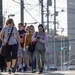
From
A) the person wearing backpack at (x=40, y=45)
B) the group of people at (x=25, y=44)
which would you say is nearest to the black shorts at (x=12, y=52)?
the group of people at (x=25, y=44)

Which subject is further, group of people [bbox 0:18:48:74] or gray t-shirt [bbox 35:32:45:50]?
gray t-shirt [bbox 35:32:45:50]

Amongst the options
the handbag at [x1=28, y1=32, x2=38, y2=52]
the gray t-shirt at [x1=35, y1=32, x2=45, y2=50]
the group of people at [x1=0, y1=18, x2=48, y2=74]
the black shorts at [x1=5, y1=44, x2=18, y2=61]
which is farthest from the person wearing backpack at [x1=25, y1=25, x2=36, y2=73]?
the black shorts at [x1=5, y1=44, x2=18, y2=61]

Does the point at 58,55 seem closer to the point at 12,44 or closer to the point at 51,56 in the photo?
the point at 51,56

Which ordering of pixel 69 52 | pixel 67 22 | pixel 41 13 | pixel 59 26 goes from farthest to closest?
pixel 67 22, pixel 59 26, pixel 41 13, pixel 69 52

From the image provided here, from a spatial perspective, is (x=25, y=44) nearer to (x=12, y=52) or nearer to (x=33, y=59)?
(x=33, y=59)

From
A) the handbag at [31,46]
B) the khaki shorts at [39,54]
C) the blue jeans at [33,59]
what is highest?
the handbag at [31,46]

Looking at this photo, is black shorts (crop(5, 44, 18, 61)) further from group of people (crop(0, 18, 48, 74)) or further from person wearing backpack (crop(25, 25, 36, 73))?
person wearing backpack (crop(25, 25, 36, 73))

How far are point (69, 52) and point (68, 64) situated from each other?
7.07 ft

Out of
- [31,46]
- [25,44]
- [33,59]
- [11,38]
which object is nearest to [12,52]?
[11,38]

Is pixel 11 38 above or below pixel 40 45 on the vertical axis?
above

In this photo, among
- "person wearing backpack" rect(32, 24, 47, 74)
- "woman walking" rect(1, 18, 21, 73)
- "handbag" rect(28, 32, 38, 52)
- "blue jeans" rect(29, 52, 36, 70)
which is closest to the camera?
"woman walking" rect(1, 18, 21, 73)

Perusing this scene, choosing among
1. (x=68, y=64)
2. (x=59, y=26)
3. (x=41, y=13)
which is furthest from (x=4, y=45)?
(x=59, y=26)

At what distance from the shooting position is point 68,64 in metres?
23.7

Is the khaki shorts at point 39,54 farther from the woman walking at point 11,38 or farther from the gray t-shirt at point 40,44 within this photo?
the woman walking at point 11,38
